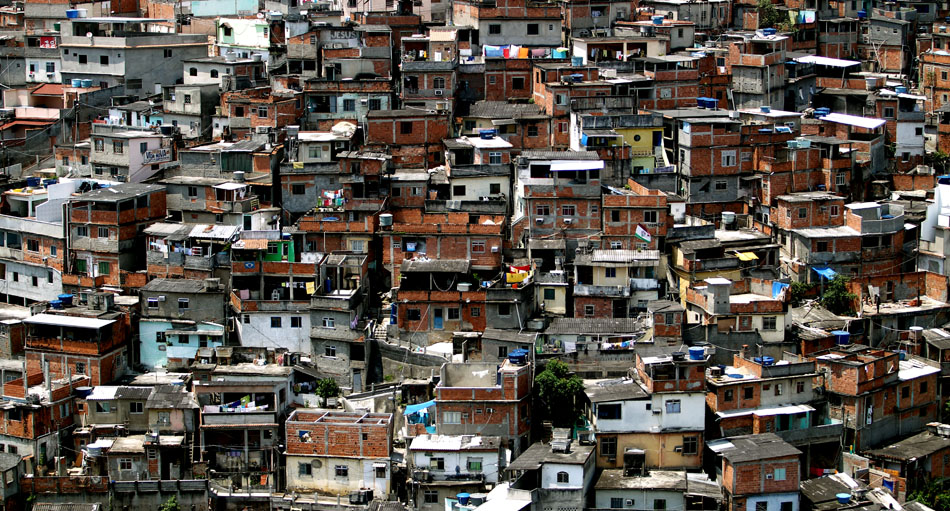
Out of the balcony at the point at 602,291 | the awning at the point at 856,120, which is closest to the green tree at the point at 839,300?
the balcony at the point at 602,291

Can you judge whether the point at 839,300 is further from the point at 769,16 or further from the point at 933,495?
the point at 769,16

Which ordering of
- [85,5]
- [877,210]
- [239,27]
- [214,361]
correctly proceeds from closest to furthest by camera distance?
[214,361] < [877,210] < [239,27] < [85,5]

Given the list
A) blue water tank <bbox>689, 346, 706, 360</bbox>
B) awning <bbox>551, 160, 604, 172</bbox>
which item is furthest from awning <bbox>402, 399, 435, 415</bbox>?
awning <bbox>551, 160, 604, 172</bbox>

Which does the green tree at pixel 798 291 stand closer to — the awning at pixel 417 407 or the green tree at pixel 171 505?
the awning at pixel 417 407

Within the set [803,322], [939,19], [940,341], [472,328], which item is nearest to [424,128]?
[472,328]

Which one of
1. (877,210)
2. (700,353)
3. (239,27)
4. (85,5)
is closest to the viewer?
(700,353)

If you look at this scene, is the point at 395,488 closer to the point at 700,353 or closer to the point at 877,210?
the point at 700,353

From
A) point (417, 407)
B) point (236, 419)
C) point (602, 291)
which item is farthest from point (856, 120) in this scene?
point (236, 419)
